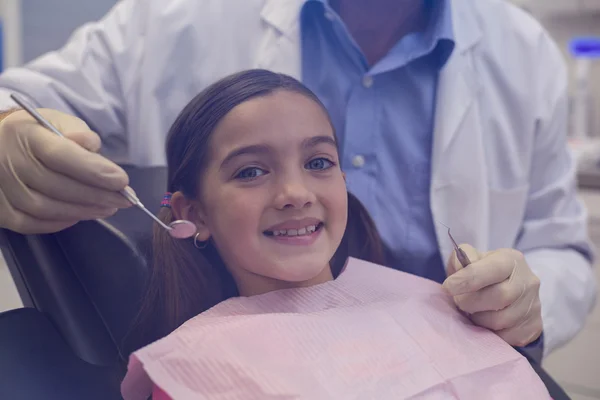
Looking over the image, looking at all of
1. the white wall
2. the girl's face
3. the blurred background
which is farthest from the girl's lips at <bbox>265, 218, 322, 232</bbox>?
the white wall

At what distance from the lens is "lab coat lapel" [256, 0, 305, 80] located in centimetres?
53

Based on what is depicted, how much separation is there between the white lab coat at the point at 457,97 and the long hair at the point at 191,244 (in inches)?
2.2

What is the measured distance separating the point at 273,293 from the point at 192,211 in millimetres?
91

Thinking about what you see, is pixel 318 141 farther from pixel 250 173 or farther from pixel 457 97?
pixel 457 97

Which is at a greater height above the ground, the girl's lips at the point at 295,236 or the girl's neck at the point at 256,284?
the girl's lips at the point at 295,236

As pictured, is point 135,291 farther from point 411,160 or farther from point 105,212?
point 411,160

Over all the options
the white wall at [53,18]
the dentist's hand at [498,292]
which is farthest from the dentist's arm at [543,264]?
the white wall at [53,18]

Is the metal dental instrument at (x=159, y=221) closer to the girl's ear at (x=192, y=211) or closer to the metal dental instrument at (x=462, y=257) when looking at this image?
the girl's ear at (x=192, y=211)

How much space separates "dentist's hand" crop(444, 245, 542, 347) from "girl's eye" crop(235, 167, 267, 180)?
171 mm

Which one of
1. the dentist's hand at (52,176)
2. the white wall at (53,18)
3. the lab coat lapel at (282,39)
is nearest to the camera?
the dentist's hand at (52,176)

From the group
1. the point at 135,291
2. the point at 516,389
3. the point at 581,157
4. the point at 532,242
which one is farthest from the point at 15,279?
the point at 581,157

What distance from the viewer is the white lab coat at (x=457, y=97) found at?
0.56 metres

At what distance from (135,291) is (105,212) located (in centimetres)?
7

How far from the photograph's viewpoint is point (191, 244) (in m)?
0.46
